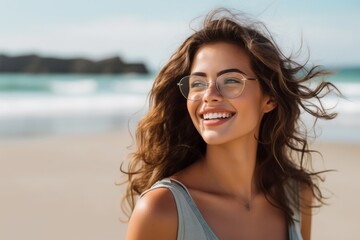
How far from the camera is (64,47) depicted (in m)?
60.1

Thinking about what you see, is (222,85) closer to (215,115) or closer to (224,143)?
(215,115)

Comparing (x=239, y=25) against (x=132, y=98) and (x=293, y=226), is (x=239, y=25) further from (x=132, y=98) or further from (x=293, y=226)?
(x=132, y=98)

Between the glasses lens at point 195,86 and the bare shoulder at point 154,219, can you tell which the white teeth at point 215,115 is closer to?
the glasses lens at point 195,86

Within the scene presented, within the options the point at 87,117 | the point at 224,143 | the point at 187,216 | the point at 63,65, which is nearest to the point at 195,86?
the point at 224,143

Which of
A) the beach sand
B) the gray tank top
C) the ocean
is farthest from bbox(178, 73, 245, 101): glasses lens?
the ocean

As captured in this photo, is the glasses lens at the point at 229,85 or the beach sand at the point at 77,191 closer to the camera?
the glasses lens at the point at 229,85

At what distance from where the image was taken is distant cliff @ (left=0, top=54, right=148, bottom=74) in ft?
157

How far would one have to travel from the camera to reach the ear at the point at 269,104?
2.82m

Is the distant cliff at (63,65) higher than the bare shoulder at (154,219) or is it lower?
lower

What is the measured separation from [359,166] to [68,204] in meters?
4.12

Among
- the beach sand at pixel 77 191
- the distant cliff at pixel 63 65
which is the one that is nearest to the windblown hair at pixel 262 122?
the beach sand at pixel 77 191

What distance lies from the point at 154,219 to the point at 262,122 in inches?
34.2

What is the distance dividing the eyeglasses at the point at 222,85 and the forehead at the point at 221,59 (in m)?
0.03

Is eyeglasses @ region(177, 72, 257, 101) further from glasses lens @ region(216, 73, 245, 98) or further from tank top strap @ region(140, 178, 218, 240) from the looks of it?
tank top strap @ region(140, 178, 218, 240)
